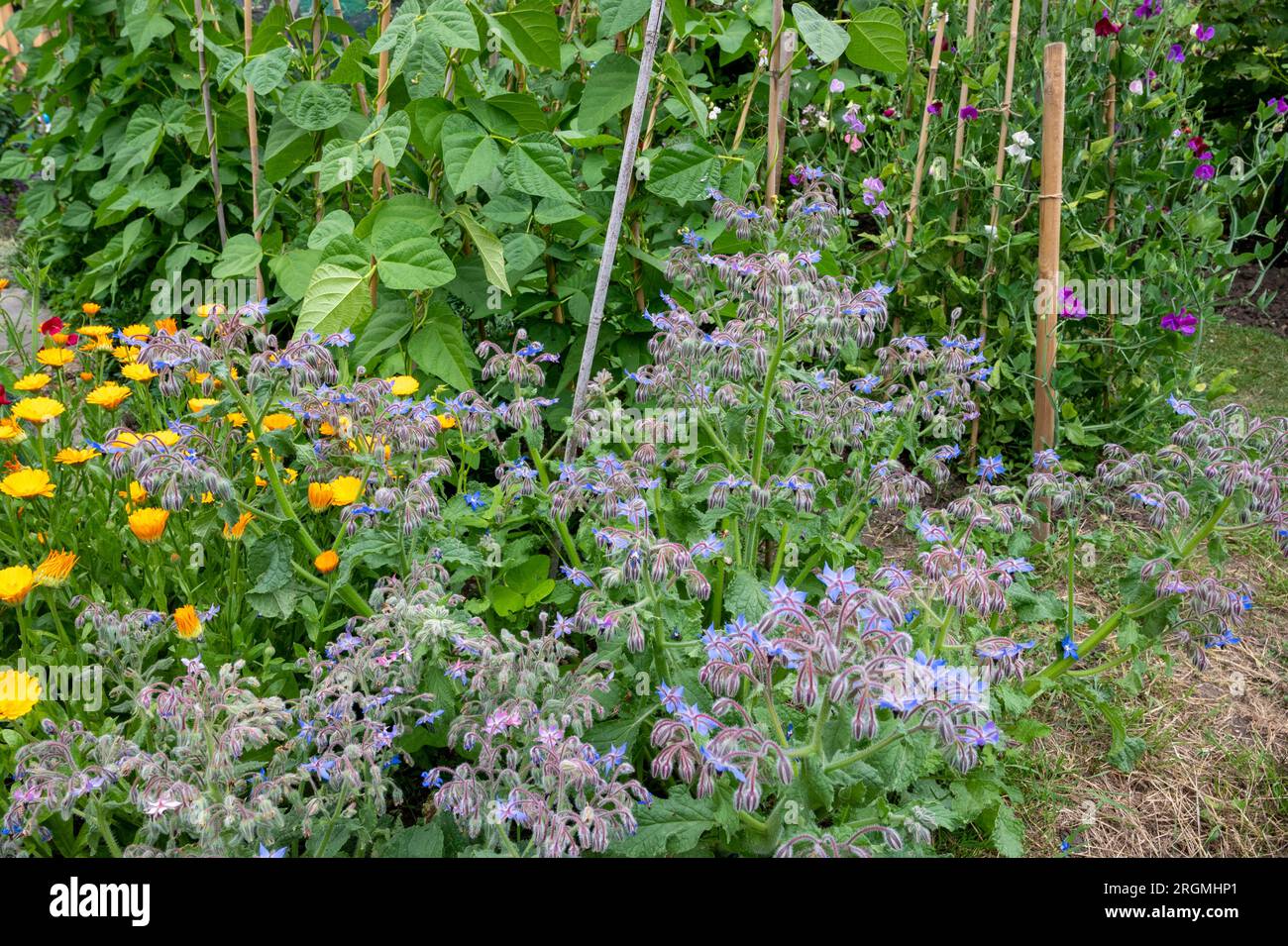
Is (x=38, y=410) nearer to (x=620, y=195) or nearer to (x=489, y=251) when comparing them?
(x=489, y=251)

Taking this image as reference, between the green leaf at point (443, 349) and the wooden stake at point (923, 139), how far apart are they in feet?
5.07

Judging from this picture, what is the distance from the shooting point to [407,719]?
178cm

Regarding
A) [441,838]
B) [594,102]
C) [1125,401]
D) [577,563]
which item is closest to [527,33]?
[594,102]

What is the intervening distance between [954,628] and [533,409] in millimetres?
900

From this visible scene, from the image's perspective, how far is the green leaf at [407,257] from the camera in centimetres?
220

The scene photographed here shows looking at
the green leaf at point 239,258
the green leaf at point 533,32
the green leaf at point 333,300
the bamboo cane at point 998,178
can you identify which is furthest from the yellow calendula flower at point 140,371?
the bamboo cane at point 998,178

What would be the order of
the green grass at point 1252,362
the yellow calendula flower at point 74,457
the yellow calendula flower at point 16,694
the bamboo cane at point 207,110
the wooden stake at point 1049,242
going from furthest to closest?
the green grass at point 1252,362 < the bamboo cane at point 207,110 < the wooden stake at point 1049,242 < the yellow calendula flower at point 74,457 < the yellow calendula flower at point 16,694

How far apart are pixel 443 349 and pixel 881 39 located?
4.11ft

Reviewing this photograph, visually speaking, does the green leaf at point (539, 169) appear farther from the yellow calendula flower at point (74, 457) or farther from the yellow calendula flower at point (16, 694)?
the yellow calendula flower at point (16, 694)

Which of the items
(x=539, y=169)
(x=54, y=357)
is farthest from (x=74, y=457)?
(x=539, y=169)

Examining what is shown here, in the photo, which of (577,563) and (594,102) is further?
(594,102)

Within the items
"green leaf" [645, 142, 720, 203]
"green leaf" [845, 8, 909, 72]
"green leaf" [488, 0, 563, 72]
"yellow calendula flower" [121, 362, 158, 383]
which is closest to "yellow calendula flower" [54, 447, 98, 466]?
"yellow calendula flower" [121, 362, 158, 383]

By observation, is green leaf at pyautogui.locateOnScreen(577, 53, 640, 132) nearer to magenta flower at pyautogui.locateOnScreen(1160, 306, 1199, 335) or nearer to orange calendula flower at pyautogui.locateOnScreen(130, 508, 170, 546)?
orange calendula flower at pyautogui.locateOnScreen(130, 508, 170, 546)

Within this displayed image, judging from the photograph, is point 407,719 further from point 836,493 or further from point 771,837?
point 836,493
